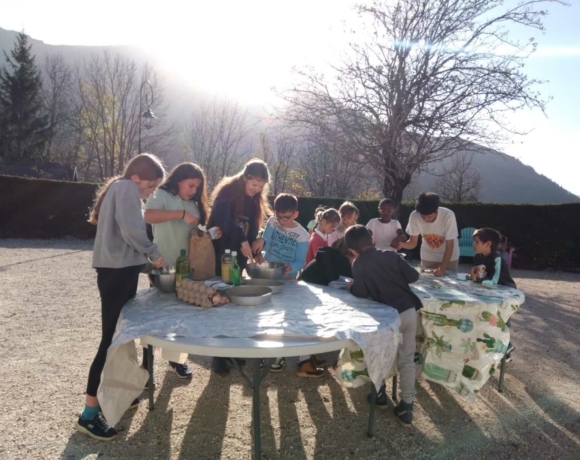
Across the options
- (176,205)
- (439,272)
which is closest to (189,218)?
(176,205)

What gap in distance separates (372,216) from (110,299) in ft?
34.2

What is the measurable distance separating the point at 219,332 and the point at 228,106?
22.1 metres

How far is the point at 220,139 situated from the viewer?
22.0 m

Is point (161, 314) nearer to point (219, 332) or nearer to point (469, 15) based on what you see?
point (219, 332)

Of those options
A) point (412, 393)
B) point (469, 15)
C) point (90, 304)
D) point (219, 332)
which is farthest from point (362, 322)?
point (469, 15)

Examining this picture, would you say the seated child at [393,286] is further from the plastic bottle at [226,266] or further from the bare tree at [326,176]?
the bare tree at [326,176]

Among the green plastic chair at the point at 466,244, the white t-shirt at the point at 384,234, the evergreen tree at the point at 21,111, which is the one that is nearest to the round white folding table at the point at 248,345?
the white t-shirt at the point at 384,234

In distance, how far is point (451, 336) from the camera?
2656mm

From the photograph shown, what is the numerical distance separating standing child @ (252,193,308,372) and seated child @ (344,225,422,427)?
688 millimetres

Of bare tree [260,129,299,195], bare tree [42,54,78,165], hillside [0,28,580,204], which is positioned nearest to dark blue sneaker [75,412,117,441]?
bare tree [260,129,299,195]

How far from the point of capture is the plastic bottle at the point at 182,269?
2363 mm

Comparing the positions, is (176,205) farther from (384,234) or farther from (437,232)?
(384,234)

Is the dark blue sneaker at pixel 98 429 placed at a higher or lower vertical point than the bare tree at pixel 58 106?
lower

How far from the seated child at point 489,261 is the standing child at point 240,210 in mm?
1632
